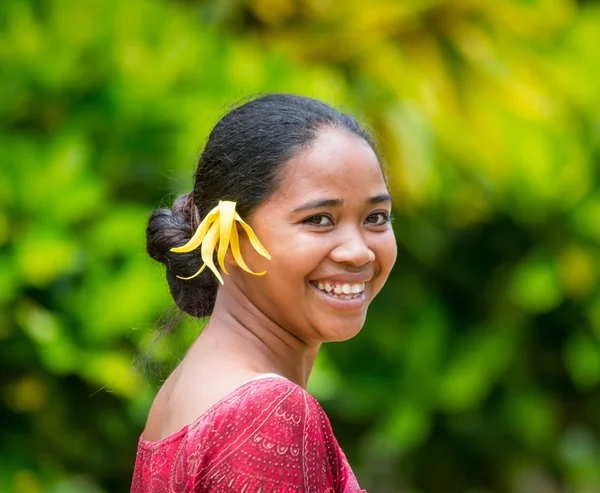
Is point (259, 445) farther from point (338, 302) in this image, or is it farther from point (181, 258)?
point (181, 258)

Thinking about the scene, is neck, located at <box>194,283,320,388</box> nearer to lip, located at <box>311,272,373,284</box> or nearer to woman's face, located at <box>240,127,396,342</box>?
woman's face, located at <box>240,127,396,342</box>

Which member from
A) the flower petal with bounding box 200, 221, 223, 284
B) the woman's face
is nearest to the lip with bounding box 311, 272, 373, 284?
the woman's face

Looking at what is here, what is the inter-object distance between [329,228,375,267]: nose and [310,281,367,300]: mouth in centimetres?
5

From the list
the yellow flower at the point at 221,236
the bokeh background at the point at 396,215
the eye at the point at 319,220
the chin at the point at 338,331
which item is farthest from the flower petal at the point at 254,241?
the bokeh background at the point at 396,215

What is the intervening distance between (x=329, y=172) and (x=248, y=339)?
1.29 feet

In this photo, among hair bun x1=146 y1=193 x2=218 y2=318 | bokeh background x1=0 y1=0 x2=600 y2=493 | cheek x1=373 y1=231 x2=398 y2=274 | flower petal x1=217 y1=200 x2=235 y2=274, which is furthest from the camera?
bokeh background x1=0 y1=0 x2=600 y2=493

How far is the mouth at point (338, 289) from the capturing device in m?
2.18

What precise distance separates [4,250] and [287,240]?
3530 mm

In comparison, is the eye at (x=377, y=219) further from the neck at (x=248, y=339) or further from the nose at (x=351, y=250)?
the neck at (x=248, y=339)

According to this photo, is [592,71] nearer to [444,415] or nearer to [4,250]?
[444,415]

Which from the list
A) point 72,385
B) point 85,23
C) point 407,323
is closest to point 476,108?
point 407,323

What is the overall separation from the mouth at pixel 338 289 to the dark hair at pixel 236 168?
0.70ft

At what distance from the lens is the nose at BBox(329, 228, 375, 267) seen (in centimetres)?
215

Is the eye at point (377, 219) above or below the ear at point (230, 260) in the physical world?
above
